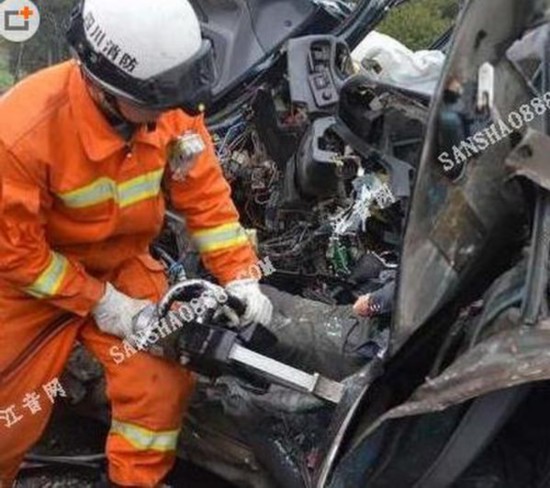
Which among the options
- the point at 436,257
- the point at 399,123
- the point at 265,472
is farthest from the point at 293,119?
the point at 436,257

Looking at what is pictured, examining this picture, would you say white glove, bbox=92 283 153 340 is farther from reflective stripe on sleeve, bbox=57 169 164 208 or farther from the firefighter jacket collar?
the firefighter jacket collar

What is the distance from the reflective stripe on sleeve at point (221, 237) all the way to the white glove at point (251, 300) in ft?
0.38

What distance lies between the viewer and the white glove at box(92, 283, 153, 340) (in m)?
2.62

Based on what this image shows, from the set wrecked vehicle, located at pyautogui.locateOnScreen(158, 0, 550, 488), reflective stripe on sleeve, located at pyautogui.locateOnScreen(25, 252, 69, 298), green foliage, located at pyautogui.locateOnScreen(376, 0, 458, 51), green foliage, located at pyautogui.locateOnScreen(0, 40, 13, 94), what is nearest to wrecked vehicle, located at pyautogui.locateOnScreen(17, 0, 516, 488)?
wrecked vehicle, located at pyautogui.locateOnScreen(158, 0, 550, 488)

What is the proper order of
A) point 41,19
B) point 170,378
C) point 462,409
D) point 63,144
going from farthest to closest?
point 41,19 → point 170,378 → point 63,144 → point 462,409

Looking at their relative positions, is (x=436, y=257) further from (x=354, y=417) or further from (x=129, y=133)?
(x=129, y=133)

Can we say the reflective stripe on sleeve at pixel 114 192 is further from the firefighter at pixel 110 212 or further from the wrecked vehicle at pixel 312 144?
the wrecked vehicle at pixel 312 144

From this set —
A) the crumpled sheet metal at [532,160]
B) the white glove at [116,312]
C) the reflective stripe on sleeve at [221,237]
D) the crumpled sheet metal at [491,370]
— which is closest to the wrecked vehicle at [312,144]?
the reflective stripe on sleeve at [221,237]

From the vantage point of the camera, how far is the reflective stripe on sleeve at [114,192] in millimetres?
2447

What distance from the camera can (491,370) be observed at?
151cm

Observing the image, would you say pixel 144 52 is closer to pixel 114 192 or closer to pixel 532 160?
pixel 114 192

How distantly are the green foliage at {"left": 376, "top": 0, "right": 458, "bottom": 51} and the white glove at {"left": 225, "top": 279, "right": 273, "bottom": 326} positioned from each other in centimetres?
609

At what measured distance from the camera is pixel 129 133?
8.02ft

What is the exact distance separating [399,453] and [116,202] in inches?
42.0
